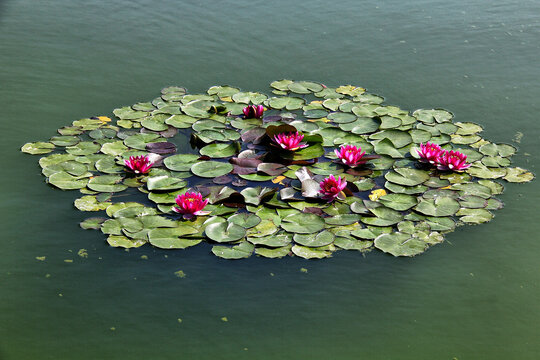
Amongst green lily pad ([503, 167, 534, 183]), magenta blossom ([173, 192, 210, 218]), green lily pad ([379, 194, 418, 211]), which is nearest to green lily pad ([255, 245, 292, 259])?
magenta blossom ([173, 192, 210, 218])

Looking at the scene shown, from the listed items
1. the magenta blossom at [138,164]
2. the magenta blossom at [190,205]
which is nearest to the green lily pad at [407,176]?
the magenta blossom at [190,205]

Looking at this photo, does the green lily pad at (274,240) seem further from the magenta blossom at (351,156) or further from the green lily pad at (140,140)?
the green lily pad at (140,140)

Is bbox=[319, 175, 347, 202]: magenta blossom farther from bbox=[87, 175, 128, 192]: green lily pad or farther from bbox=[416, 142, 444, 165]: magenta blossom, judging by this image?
bbox=[87, 175, 128, 192]: green lily pad

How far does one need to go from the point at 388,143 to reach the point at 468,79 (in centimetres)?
151

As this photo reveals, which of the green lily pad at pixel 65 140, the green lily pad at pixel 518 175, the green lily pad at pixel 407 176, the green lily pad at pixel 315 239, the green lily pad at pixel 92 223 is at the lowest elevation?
the green lily pad at pixel 92 223

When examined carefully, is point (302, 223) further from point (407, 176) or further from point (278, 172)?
point (407, 176)

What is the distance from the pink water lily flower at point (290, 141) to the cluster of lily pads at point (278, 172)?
0.01 metres

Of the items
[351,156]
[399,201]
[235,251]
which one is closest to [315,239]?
[235,251]

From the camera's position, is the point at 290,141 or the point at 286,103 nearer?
the point at 290,141

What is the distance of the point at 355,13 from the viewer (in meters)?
6.95

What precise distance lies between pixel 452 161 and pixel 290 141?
3.82 ft

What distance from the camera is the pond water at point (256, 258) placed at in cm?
322

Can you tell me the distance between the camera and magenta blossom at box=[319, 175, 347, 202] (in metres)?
4.16

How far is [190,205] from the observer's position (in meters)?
3.98
